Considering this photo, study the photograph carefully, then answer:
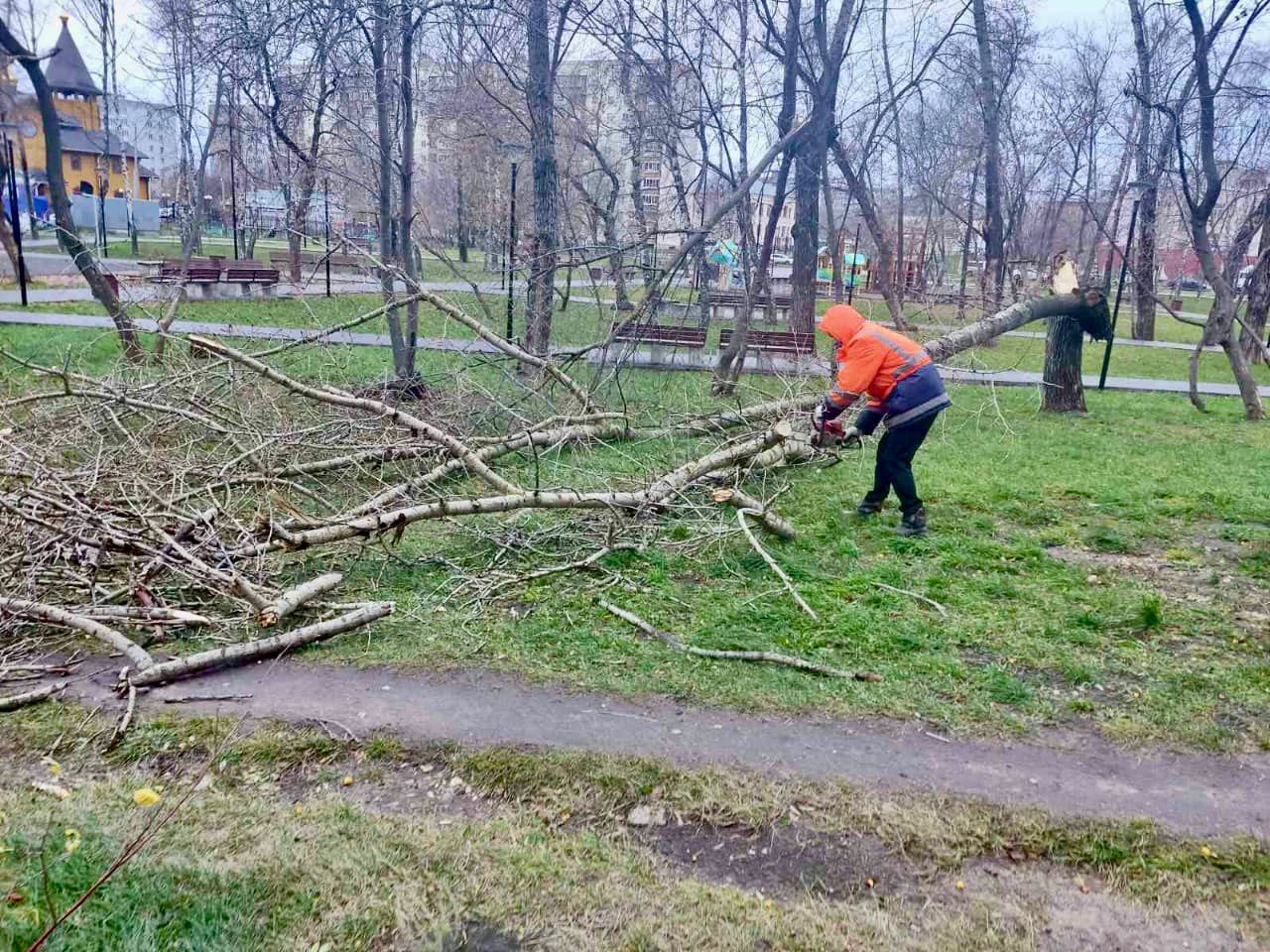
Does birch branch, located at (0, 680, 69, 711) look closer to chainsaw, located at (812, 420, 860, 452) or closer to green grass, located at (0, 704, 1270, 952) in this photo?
green grass, located at (0, 704, 1270, 952)

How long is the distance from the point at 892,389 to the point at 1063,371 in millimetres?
6552

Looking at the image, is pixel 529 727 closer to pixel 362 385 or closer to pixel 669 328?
pixel 362 385

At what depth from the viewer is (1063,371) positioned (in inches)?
464

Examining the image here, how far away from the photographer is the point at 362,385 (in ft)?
29.3

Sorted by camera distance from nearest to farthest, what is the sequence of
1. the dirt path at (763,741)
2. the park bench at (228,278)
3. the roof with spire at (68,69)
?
the dirt path at (763,741), the park bench at (228,278), the roof with spire at (68,69)

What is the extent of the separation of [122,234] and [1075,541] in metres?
46.1

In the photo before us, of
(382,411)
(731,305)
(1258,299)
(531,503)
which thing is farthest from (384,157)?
(1258,299)

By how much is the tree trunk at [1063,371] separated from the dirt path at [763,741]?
28.9ft

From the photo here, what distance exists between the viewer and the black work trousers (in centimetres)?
638

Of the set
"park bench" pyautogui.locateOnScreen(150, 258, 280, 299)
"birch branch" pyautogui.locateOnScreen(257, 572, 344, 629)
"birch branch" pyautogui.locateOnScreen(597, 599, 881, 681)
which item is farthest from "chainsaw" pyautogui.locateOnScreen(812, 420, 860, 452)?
"park bench" pyautogui.locateOnScreen(150, 258, 280, 299)

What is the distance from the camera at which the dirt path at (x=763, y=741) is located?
3453 millimetres

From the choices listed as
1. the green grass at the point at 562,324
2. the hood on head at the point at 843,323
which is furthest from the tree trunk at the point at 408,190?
the hood on head at the point at 843,323

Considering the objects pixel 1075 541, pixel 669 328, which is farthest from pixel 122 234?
pixel 1075 541

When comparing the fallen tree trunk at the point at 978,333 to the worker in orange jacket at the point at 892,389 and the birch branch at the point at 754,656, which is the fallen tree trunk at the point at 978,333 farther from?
the birch branch at the point at 754,656
